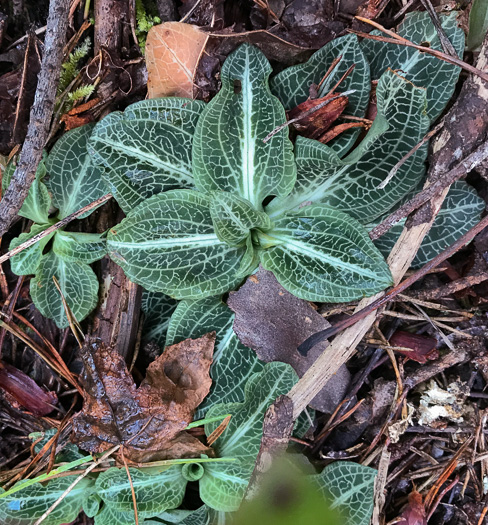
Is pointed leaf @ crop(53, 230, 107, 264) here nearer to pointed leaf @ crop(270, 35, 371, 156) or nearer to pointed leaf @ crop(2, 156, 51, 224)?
pointed leaf @ crop(2, 156, 51, 224)

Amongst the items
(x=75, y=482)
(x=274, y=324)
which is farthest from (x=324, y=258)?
(x=75, y=482)

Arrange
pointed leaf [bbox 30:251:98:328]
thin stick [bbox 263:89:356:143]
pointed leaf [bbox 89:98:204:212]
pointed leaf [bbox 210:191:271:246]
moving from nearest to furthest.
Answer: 1. pointed leaf [bbox 210:191:271:246]
2. thin stick [bbox 263:89:356:143]
3. pointed leaf [bbox 89:98:204:212]
4. pointed leaf [bbox 30:251:98:328]

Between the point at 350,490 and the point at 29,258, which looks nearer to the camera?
the point at 350,490

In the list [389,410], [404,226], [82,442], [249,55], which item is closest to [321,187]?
[404,226]

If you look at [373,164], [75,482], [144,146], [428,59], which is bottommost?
[75,482]

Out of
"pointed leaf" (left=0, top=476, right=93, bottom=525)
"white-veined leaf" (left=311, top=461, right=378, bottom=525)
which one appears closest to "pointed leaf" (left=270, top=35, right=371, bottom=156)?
"white-veined leaf" (left=311, top=461, right=378, bottom=525)

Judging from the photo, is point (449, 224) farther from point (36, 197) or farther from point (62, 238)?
point (36, 197)
